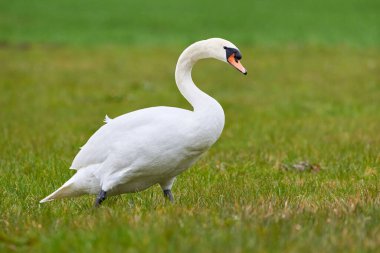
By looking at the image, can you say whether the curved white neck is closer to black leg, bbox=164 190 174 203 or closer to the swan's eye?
the swan's eye

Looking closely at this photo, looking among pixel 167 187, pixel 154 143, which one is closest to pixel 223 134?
pixel 167 187

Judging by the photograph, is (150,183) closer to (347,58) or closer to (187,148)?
(187,148)

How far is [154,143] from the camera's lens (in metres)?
5.80

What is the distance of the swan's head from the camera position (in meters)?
6.07

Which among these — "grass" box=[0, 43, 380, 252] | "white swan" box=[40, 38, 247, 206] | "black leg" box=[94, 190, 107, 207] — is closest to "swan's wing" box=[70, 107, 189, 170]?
"white swan" box=[40, 38, 247, 206]

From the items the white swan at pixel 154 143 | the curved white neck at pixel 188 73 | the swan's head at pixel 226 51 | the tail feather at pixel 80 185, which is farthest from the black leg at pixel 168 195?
the swan's head at pixel 226 51

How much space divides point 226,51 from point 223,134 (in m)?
5.41

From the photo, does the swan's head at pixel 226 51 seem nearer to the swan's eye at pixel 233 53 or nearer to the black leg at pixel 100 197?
the swan's eye at pixel 233 53

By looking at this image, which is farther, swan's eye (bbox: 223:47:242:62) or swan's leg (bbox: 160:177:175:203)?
swan's leg (bbox: 160:177:175:203)

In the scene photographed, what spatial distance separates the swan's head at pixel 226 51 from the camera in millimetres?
6074

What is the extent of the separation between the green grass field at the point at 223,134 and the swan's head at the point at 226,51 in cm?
108

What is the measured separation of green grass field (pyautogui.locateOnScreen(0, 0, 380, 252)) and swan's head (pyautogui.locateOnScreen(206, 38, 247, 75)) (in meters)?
1.08

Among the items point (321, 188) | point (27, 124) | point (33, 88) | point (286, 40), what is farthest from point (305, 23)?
point (321, 188)

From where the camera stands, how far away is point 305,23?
3600 cm
